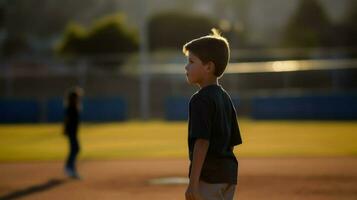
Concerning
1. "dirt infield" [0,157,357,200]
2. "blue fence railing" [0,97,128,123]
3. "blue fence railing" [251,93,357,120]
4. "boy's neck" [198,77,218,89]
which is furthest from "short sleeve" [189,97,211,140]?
"blue fence railing" [0,97,128,123]

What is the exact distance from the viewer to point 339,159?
50.5 ft

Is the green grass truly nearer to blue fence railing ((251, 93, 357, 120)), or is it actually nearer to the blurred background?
blue fence railing ((251, 93, 357, 120))

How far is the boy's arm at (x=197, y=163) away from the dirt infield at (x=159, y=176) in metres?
5.96

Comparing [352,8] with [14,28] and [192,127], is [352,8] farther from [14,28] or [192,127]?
[192,127]

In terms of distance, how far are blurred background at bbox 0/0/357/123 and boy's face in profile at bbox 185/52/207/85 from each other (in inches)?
1176

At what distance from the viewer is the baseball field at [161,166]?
1091 centimetres

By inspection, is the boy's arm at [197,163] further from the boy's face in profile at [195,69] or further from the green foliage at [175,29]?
the green foliage at [175,29]

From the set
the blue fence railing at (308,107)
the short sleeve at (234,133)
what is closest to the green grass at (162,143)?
the blue fence railing at (308,107)

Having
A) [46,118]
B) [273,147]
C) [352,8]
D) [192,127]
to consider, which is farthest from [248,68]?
[192,127]

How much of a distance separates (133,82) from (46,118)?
12.3m

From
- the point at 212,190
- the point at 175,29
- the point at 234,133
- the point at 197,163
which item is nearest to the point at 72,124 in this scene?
the point at 234,133

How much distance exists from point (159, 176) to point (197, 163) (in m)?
8.94

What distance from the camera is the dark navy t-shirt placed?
426 cm

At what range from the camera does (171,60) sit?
173 ft
